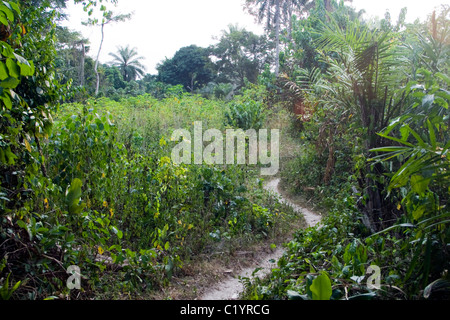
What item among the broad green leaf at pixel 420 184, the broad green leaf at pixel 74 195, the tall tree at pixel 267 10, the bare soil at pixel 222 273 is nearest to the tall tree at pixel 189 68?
the tall tree at pixel 267 10

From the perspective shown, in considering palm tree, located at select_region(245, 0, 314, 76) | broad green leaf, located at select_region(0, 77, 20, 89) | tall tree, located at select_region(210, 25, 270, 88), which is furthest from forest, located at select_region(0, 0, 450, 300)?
tall tree, located at select_region(210, 25, 270, 88)

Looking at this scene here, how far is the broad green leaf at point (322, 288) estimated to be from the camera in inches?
57.6

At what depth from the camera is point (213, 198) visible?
174 inches

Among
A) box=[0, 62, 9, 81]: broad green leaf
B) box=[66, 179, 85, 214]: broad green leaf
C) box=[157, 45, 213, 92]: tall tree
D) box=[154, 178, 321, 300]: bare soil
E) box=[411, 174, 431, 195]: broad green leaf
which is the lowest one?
box=[154, 178, 321, 300]: bare soil

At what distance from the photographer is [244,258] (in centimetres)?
381

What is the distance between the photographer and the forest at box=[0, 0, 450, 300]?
1862 millimetres

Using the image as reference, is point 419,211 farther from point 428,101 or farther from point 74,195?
point 74,195

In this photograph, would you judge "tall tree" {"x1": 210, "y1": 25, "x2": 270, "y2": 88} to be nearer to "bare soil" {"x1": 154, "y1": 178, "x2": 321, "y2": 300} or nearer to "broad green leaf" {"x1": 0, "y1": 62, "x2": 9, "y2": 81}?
"bare soil" {"x1": 154, "y1": 178, "x2": 321, "y2": 300}

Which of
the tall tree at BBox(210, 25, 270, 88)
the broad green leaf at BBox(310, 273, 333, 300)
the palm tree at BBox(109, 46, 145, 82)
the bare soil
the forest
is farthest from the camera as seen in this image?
the palm tree at BBox(109, 46, 145, 82)

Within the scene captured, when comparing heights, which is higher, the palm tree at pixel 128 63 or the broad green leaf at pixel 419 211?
the palm tree at pixel 128 63

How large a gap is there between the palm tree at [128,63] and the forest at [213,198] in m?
29.8

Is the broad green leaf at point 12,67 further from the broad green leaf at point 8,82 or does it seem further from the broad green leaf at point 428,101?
the broad green leaf at point 428,101

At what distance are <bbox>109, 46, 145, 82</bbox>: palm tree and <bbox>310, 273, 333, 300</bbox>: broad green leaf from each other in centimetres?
3422

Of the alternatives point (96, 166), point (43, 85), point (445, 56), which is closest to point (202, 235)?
point (96, 166)
